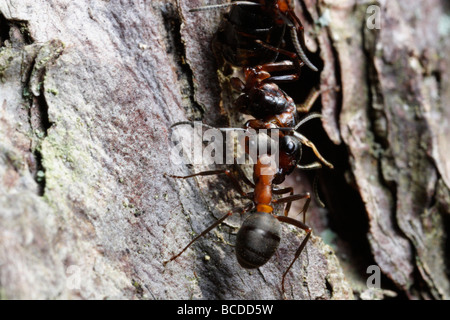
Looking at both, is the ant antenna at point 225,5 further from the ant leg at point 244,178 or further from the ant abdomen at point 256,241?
the ant abdomen at point 256,241

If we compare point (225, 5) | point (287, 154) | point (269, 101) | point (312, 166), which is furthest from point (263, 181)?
point (225, 5)

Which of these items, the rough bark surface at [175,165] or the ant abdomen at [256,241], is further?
the ant abdomen at [256,241]

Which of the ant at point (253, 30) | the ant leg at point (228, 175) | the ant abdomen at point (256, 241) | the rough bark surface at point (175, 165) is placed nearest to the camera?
the rough bark surface at point (175, 165)

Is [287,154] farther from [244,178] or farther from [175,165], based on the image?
[175,165]

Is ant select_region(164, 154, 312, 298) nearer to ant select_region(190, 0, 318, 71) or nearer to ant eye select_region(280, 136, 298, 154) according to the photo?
ant eye select_region(280, 136, 298, 154)

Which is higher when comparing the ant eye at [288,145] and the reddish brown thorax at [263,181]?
the ant eye at [288,145]

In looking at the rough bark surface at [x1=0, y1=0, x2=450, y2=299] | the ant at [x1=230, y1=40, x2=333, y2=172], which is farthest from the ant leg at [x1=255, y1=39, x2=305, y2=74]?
the rough bark surface at [x1=0, y1=0, x2=450, y2=299]

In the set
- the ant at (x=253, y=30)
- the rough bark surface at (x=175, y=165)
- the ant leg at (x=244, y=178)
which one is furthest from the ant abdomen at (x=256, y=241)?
the ant at (x=253, y=30)
